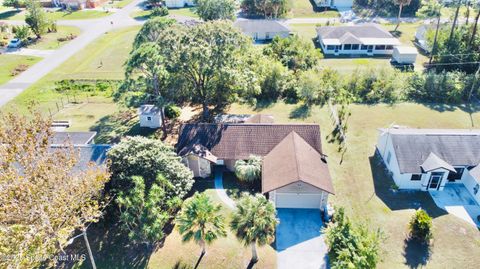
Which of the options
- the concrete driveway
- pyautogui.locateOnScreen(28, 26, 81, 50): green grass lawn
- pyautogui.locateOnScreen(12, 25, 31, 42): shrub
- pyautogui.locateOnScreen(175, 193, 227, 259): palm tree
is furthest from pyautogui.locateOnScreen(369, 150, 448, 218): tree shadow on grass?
pyautogui.locateOnScreen(12, 25, 31, 42): shrub

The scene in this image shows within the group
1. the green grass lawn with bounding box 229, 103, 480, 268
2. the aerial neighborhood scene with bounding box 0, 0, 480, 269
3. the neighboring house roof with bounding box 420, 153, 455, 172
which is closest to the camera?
the aerial neighborhood scene with bounding box 0, 0, 480, 269

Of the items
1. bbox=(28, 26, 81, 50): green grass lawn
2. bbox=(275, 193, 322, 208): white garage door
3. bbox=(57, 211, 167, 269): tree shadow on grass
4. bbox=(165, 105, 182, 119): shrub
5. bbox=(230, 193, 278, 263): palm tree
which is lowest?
bbox=(57, 211, 167, 269): tree shadow on grass

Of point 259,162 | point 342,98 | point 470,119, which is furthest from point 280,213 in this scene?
point 470,119

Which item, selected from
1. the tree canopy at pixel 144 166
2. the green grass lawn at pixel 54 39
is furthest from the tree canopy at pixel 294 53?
the green grass lawn at pixel 54 39

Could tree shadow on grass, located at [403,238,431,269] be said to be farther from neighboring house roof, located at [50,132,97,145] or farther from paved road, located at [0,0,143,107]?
paved road, located at [0,0,143,107]

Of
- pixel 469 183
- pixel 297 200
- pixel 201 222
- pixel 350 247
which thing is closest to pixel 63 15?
pixel 297 200
